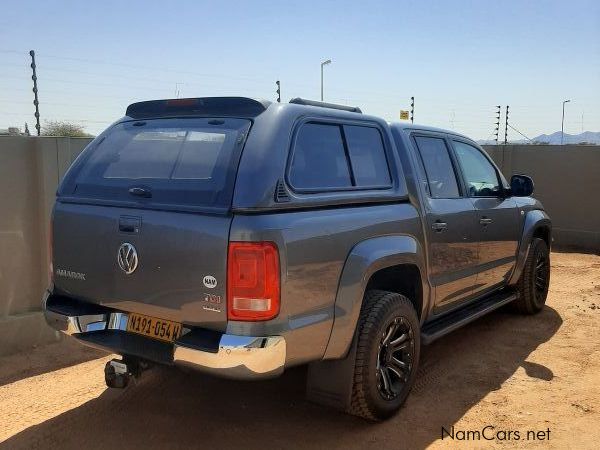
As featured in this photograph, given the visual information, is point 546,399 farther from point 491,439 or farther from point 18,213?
point 18,213

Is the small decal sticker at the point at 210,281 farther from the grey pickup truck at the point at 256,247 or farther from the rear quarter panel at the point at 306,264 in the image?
the rear quarter panel at the point at 306,264

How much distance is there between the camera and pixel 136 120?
3562 mm

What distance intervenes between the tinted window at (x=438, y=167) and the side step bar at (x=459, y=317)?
97 centimetres

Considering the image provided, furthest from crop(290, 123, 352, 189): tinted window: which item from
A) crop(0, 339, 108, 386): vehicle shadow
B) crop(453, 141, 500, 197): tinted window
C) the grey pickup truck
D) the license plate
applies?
crop(0, 339, 108, 386): vehicle shadow

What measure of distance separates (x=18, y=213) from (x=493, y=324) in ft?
15.3

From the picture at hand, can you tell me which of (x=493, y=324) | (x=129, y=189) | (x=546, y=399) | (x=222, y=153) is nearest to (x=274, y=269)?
(x=222, y=153)

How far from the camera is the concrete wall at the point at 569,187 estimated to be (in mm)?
10672

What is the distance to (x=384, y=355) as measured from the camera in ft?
11.5

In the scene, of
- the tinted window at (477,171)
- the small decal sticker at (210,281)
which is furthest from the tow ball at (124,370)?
the tinted window at (477,171)

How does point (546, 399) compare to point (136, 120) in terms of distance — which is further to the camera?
point (546, 399)

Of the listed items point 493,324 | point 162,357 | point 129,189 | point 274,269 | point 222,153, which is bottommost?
point 493,324

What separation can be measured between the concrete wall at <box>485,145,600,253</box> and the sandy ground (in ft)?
20.6

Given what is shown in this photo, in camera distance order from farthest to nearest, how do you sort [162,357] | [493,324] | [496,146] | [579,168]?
[496,146], [579,168], [493,324], [162,357]

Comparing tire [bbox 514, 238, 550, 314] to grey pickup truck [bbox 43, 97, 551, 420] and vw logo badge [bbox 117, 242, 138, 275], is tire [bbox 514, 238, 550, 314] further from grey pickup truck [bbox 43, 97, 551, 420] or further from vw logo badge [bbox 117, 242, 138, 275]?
vw logo badge [bbox 117, 242, 138, 275]
